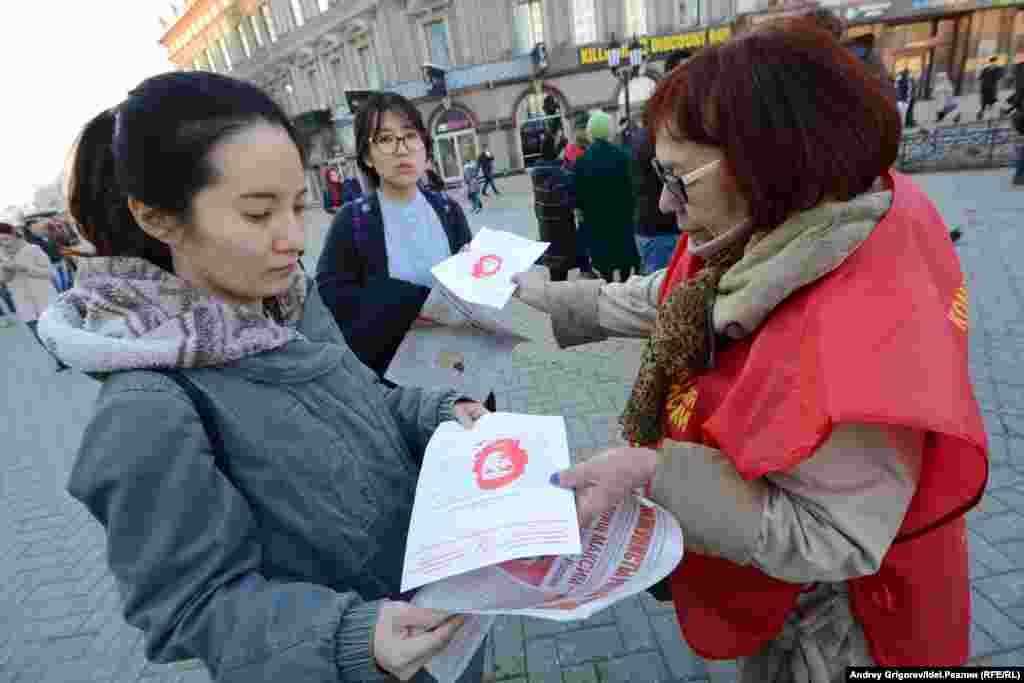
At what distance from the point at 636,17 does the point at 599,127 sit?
64.6 ft

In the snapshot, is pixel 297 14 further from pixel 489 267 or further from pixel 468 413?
→ pixel 468 413

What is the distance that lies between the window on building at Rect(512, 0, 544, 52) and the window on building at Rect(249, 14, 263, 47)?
19559 mm

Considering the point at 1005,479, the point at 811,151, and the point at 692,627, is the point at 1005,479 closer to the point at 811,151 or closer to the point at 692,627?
the point at 692,627

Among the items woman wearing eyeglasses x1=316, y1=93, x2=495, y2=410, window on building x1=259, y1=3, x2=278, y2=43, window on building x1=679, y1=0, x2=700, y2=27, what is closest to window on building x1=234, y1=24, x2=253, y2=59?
window on building x1=259, y1=3, x2=278, y2=43

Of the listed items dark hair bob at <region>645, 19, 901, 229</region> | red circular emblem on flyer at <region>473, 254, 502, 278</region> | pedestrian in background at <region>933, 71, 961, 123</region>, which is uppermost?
dark hair bob at <region>645, 19, 901, 229</region>

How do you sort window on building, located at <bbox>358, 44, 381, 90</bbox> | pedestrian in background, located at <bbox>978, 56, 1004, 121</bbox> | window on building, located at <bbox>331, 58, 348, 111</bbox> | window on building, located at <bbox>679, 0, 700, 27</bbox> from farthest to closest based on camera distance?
window on building, located at <bbox>331, 58, 348, 111</bbox> → window on building, located at <bbox>358, 44, 381, 90</bbox> → window on building, located at <bbox>679, 0, 700, 27</bbox> → pedestrian in background, located at <bbox>978, 56, 1004, 121</bbox>

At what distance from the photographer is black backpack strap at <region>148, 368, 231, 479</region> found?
95 centimetres

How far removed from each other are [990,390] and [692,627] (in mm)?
3543

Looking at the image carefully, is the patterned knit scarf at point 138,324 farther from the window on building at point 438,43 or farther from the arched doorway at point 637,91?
the window on building at point 438,43

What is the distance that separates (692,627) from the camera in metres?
1.36

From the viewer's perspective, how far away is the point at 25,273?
23.4ft

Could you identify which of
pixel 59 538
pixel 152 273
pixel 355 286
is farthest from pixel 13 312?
pixel 152 273

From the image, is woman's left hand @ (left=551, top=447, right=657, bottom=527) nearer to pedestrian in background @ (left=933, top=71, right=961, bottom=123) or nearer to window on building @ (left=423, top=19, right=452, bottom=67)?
pedestrian in background @ (left=933, top=71, right=961, bottom=123)

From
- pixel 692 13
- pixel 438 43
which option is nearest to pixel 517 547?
pixel 692 13
